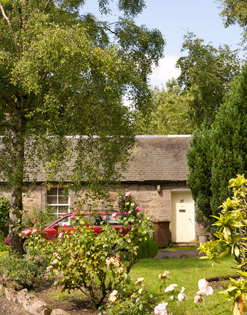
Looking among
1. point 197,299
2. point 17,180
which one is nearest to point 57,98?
point 17,180

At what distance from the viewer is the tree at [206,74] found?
22.7m

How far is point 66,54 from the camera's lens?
→ 10250mm

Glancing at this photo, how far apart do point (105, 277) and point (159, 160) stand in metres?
13.6

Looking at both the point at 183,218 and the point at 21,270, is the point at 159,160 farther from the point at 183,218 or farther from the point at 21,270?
the point at 21,270

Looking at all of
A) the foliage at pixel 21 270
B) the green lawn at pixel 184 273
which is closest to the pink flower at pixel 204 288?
the green lawn at pixel 184 273

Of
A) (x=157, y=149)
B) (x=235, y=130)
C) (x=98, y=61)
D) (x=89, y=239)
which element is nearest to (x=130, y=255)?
(x=89, y=239)

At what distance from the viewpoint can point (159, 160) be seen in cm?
2062

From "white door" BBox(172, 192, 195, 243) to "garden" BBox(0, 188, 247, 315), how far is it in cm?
958

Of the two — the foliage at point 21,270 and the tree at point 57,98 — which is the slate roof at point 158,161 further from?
the foliage at point 21,270

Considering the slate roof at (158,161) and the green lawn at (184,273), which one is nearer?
the green lawn at (184,273)

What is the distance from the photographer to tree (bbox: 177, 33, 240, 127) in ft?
74.6

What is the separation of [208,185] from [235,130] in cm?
322

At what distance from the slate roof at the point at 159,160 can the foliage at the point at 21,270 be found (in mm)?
9361

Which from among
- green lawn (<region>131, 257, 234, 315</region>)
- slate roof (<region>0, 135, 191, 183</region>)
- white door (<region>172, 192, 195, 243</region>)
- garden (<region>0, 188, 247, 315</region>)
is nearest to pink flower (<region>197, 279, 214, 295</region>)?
garden (<region>0, 188, 247, 315</region>)
